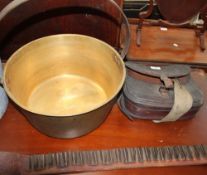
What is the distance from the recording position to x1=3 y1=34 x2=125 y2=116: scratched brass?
26.4 inches

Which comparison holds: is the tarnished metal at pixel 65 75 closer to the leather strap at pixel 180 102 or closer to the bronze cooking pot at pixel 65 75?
the bronze cooking pot at pixel 65 75

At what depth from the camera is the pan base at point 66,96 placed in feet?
2.27

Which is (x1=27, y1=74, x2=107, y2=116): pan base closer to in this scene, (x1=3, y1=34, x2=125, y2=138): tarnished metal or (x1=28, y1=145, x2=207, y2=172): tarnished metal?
(x1=3, y1=34, x2=125, y2=138): tarnished metal

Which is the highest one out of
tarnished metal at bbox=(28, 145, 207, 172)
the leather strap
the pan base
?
the leather strap

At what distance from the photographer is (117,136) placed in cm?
67

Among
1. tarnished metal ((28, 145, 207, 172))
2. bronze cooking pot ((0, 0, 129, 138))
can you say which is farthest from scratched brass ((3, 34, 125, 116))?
tarnished metal ((28, 145, 207, 172))

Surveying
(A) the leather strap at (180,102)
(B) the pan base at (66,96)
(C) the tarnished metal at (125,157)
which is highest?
(A) the leather strap at (180,102)

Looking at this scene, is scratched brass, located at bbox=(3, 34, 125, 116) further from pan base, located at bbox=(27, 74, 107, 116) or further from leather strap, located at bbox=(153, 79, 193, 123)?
leather strap, located at bbox=(153, 79, 193, 123)

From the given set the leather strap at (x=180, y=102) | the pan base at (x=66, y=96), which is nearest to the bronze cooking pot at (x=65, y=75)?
the pan base at (x=66, y=96)

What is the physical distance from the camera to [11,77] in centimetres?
63

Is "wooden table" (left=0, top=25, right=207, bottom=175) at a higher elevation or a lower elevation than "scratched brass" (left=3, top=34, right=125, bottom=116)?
lower

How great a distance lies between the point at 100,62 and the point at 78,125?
0.69 feet

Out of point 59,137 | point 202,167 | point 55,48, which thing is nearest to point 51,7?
point 55,48

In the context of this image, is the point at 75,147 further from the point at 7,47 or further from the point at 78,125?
the point at 7,47
